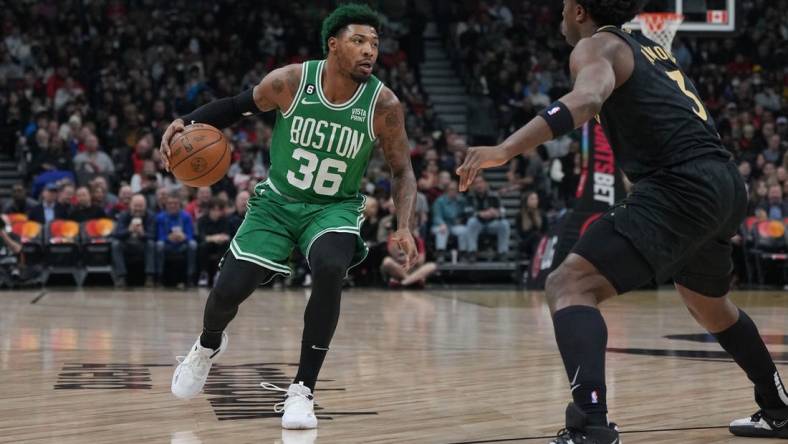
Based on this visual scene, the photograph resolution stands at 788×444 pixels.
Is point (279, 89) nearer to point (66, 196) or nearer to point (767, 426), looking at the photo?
point (767, 426)

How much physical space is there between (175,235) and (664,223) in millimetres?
12201

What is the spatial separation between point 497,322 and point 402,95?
10.7 metres

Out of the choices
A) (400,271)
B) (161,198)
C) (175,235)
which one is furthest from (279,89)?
(161,198)

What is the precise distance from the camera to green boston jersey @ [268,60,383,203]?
5.51m

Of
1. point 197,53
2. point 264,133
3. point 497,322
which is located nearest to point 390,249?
point 264,133

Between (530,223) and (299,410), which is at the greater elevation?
(299,410)

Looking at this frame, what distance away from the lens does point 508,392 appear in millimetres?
6035

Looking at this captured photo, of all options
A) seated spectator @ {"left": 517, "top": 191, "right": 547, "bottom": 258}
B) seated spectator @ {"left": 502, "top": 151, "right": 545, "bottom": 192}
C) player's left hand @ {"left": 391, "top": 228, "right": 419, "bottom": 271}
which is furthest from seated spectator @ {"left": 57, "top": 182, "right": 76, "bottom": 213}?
player's left hand @ {"left": 391, "top": 228, "right": 419, "bottom": 271}

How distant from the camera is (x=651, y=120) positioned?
173 inches

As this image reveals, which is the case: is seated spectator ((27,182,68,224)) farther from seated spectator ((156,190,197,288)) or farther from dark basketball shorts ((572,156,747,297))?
dark basketball shorts ((572,156,747,297))

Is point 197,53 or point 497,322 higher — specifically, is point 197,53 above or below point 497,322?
above

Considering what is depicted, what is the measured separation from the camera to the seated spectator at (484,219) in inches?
658

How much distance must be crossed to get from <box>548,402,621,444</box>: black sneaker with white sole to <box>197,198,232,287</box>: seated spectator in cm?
1205

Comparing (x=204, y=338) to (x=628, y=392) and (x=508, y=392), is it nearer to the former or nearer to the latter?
(x=508, y=392)
